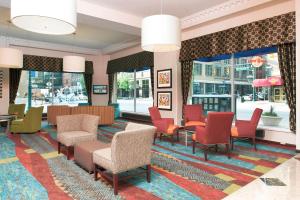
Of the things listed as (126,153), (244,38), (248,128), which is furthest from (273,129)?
(126,153)

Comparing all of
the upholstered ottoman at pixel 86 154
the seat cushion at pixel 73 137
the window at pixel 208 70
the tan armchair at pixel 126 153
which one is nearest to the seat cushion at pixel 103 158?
the tan armchair at pixel 126 153

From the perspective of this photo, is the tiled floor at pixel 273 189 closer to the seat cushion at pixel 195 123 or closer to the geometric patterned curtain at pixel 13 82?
the seat cushion at pixel 195 123

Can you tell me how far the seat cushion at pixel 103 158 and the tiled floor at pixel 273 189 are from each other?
1484 millimetres

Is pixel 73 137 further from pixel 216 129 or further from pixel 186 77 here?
pixel 186 77

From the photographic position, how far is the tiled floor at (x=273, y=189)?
248cm

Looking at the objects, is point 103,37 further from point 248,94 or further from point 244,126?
point 244,126

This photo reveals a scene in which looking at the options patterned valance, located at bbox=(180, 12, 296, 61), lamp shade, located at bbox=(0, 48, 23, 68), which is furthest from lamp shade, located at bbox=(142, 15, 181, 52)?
lamp shade, located at bbox=(0, 48, 23, 68)

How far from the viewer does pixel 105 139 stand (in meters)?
5.68

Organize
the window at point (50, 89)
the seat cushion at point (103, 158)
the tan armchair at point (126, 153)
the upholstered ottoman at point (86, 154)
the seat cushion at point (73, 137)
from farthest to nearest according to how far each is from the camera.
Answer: the window at point (50, 89), the seat cushion at point (73, 137), the upholstered ottoman at point (86, 154), the seat cushion at point (103, 158), the tan armchair at point (126, 153)

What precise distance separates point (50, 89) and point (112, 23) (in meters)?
5.50

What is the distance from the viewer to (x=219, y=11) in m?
5.42

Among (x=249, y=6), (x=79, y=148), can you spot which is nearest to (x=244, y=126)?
(x=249, y=6)

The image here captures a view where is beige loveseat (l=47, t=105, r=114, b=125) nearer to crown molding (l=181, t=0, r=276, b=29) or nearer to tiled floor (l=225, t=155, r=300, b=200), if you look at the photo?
crown molding (l=181, t=0, r=276, b=29)

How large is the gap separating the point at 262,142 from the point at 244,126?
1148 mm
